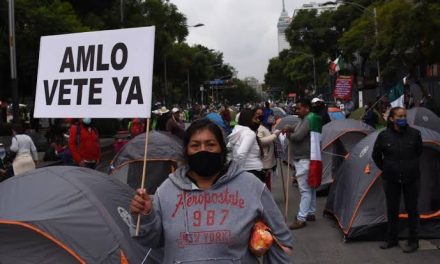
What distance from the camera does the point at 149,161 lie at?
938 cm

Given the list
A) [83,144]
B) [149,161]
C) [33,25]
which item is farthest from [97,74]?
[33,25]

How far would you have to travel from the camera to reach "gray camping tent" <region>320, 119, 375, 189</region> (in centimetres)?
1166

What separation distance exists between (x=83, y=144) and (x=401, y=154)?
220 inches

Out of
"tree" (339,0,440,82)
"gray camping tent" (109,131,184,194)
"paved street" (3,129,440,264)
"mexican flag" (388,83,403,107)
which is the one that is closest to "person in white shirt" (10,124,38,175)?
"gray camping tent" (109,131,184,194)

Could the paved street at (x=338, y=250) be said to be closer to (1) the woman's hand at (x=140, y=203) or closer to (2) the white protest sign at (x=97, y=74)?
(2) the white protest sign at (x=97, y=74)

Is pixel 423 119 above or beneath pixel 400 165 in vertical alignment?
above

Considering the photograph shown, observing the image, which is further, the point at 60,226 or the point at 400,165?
the point at 400,165

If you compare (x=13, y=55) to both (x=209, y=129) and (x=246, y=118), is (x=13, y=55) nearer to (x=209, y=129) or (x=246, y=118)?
(x=246, y=118)

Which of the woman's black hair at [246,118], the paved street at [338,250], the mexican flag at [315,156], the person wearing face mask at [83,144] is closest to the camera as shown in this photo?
the paved street at [338,250]

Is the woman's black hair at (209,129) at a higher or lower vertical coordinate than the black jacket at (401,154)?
higher

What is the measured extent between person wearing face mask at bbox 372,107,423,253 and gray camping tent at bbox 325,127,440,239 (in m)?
0.54

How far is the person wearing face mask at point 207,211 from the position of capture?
9.20ft

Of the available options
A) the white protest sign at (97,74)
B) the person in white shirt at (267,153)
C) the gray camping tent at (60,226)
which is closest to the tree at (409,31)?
the person in white shirt at (267,153)

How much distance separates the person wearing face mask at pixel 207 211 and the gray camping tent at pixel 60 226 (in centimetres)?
144
